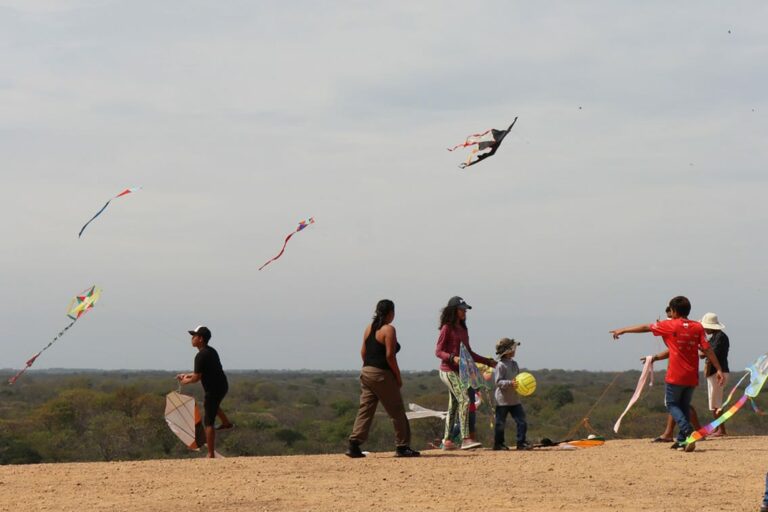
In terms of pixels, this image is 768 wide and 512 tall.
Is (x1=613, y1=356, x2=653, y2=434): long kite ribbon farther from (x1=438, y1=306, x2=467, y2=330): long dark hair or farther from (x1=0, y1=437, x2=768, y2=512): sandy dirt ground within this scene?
(x1=438, y1=306, x2=467, y2=330): long dark hair

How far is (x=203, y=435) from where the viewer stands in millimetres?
14734

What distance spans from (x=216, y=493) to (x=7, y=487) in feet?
7.02

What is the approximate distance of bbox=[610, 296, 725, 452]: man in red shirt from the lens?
527 inches

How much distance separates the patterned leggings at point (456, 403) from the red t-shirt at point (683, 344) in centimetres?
239

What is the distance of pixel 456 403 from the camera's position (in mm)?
14258

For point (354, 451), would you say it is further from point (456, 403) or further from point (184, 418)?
point (184, 418)

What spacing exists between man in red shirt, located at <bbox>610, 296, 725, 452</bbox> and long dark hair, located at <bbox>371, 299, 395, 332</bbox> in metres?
2.86

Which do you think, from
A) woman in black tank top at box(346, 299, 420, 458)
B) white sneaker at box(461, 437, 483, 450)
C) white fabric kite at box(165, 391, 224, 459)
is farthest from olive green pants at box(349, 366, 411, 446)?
white fabric kite at box(165, 391, 224, 459)

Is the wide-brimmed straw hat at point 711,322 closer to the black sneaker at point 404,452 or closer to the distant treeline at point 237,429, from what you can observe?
the black sneaker at point 404,452

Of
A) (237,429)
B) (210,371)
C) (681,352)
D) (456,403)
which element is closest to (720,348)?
(681,352)

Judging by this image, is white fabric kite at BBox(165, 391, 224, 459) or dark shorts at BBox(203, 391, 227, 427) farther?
white fabric kite at BBox(165, 391, 224, 459)

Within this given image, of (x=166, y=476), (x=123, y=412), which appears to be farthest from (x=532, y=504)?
(x=123, y=412)

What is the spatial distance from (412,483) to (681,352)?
3.99 metres

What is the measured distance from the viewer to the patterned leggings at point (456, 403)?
14.0m
